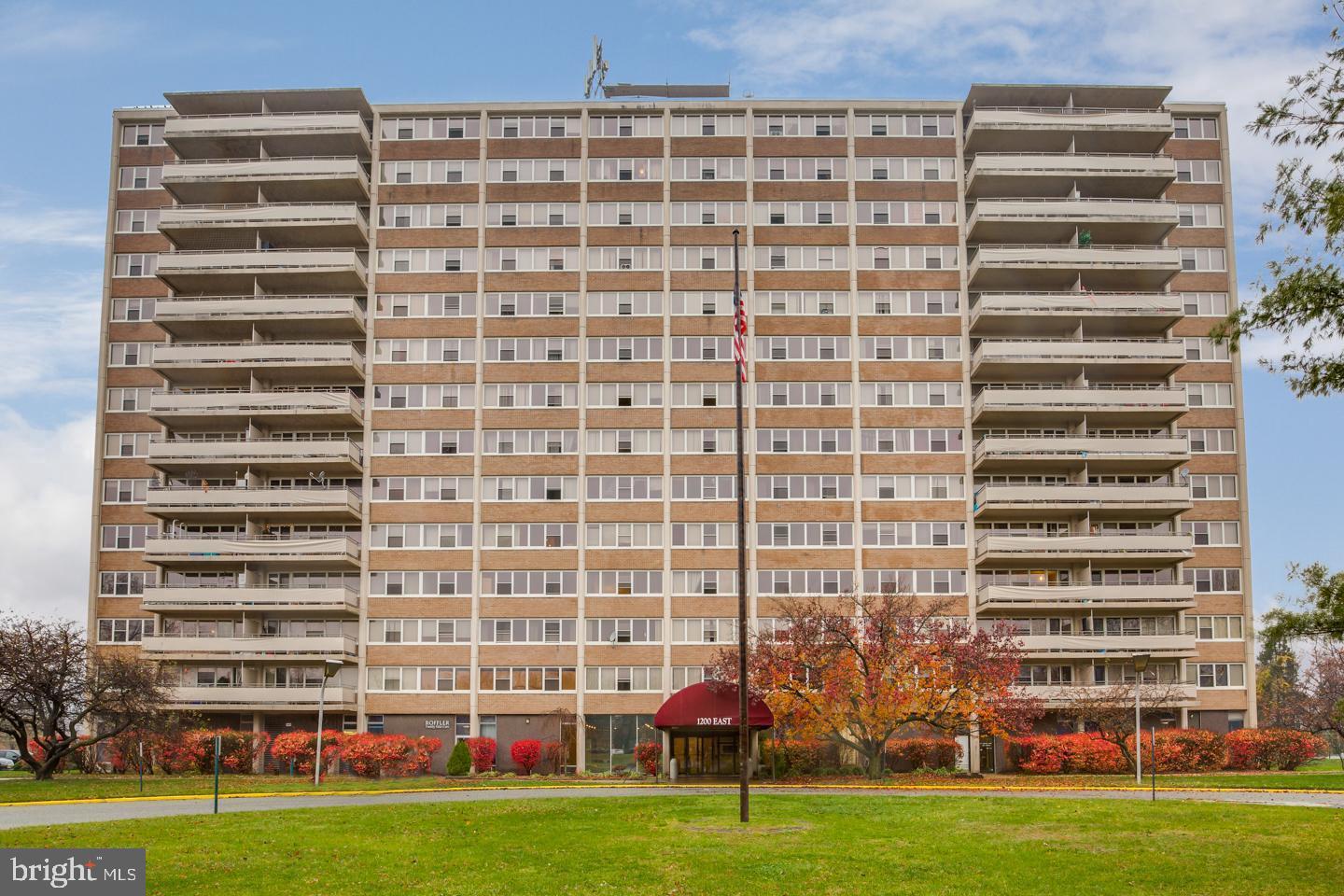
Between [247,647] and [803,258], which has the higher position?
[803,258]

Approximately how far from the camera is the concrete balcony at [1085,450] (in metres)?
70.4

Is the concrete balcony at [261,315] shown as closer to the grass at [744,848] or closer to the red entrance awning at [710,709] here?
the red entrance awning at [710,709]

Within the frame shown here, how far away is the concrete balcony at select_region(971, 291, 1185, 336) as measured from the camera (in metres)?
71.6

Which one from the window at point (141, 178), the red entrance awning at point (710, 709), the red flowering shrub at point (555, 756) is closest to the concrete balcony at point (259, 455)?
the window at point (141, 178)

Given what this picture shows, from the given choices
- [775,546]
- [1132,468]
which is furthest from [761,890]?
[1132,468]

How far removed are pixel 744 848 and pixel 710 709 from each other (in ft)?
106

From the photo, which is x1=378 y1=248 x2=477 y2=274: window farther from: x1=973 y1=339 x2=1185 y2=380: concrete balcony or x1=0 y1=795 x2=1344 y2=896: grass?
x1=0 y1=795 x2=1344 y2=896: grass

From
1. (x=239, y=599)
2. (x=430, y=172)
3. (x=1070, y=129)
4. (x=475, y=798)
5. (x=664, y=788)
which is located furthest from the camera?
(x=430, y=172)

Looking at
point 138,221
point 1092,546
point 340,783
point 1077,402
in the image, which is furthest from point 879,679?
point 138,221

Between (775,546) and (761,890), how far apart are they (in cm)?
4915

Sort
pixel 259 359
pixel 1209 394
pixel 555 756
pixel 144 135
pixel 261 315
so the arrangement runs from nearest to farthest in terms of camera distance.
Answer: pixel 555 756
pixel 259 359
pixel 261 315
pixel 1209 394
pixel 144 135

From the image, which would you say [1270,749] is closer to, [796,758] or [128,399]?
[796,758]

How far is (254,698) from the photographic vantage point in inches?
2667

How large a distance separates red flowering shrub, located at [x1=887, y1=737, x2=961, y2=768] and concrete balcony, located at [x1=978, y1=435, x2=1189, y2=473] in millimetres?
16300
